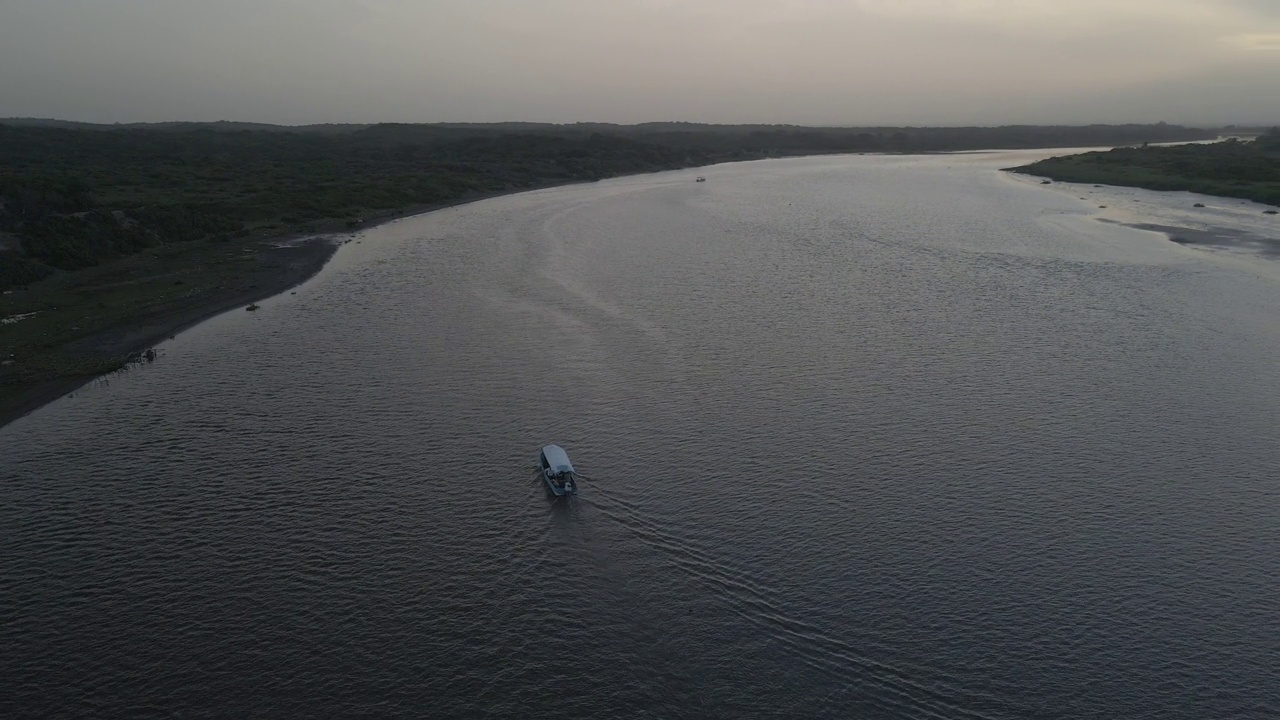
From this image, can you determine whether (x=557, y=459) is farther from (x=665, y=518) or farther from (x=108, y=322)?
(x=108, y=322)

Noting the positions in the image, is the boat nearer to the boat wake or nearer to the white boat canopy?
the white boat canopy

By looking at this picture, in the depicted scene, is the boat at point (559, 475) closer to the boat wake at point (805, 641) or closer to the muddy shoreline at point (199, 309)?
the boat wake at point (805, 641)

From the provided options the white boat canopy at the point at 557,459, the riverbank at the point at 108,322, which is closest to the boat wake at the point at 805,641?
the white boat canopy at the point at 557,459

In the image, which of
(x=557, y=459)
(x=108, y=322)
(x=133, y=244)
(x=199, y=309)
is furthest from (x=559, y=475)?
(x=133, y=244)

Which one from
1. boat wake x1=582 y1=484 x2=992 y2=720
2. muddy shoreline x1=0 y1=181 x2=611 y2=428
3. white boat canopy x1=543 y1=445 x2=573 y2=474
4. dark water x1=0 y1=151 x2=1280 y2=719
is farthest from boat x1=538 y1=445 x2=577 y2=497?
muddy shoreline x1=0 y1=181 x2=611 y2=428

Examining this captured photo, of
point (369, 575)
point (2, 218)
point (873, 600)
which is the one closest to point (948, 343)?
point (873, 600)

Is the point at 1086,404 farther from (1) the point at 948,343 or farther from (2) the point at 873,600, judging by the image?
(2) the point at 873,600
